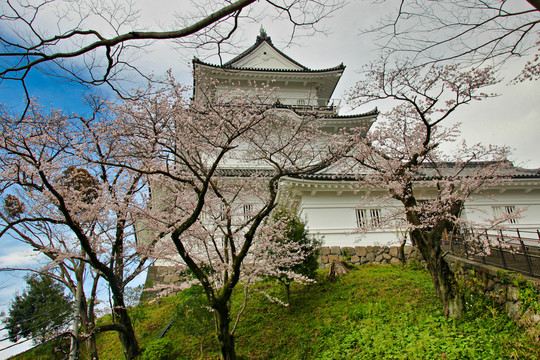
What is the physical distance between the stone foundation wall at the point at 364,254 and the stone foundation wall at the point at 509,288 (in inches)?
174

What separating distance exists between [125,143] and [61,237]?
12.7ft

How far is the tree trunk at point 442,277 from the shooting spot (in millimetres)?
6699

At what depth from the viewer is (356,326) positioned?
7.55 meters

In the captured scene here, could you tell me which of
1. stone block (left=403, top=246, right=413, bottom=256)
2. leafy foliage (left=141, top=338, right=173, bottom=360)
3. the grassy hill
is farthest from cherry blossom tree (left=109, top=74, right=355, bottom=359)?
stone block (left=403, top=246, right=413, bottom=256)

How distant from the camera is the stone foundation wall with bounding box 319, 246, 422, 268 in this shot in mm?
12466

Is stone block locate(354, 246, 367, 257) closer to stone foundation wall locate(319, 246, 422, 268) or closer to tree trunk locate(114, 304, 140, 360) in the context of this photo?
stone foundation wall locate(319, 246, 422, 268)

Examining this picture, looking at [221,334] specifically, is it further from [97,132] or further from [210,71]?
[210,71]

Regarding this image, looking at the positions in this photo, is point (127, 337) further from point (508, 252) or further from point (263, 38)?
point (263, 38)

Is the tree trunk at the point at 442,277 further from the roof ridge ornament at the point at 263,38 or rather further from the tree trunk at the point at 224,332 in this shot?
the roof ridge ornament at the point at 263,38

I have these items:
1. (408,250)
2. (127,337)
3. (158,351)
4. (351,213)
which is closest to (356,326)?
(158,351)

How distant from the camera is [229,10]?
3.40 meters

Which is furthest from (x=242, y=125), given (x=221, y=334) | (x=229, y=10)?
(x=221, y=334)

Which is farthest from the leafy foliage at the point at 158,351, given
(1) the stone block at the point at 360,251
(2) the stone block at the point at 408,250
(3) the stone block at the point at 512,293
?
(2) the stone block at the point at 408,250

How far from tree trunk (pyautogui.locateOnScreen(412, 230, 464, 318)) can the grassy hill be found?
24 cm
